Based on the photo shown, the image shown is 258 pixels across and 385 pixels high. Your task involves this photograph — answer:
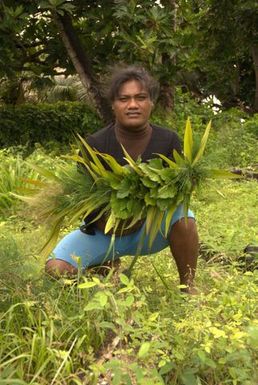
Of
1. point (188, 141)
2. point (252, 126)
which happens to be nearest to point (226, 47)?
point (252, 126)

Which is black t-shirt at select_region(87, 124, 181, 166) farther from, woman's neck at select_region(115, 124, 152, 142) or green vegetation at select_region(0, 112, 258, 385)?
green vegetation at select_region(0, 112, 258, 385)

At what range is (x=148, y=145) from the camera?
10.6ft

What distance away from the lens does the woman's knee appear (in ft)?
10.1

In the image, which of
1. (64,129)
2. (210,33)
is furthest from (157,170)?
(210,33)

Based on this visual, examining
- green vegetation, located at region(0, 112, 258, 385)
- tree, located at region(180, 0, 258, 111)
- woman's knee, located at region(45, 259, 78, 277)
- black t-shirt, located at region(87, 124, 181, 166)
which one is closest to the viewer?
green vegetation, located at region(0, 112, 258, 385)

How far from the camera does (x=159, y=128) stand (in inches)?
130

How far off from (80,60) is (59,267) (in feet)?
19.6

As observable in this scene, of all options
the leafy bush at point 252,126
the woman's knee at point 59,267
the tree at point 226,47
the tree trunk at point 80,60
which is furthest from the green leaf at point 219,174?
the leafy bush at point 252,126

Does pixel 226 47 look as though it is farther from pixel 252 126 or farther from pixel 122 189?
pixel 122 189

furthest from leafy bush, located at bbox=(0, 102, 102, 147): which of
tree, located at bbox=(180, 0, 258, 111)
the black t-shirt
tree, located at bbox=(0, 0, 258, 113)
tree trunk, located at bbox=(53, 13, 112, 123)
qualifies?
the black t-shirt

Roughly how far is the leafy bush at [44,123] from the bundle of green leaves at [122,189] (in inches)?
327

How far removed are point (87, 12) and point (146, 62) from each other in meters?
1.15

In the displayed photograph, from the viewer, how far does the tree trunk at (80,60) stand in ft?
27.9

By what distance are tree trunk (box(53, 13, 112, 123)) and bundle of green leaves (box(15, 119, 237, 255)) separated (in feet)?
18.2
